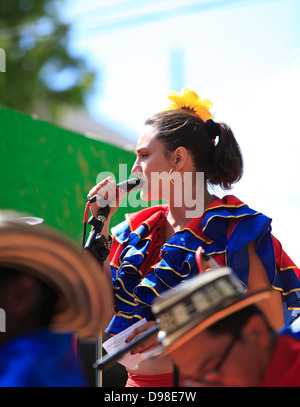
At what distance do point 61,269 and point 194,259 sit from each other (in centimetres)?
96

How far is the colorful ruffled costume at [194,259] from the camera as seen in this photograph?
1.98m

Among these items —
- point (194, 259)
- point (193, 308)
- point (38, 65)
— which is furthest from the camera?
point (38, 65)

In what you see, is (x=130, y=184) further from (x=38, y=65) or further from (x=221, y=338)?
(x=38, y=65)

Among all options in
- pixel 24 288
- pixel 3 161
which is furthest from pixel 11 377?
pixel 3 161

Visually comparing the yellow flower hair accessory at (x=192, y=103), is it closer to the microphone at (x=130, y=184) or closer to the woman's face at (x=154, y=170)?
the woman's face at (x=154, y=170)

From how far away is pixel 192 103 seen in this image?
2.41 metres

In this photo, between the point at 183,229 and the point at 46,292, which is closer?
the point at 46,292

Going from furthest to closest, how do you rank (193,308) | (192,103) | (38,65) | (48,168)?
(38,65) → (48,168) → (192,103) → (193,308)

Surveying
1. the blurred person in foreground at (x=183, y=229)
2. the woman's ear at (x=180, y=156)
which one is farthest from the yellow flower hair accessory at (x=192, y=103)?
the woman's ear at (x=180, y=156)

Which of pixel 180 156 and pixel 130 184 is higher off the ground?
pixel 180 156

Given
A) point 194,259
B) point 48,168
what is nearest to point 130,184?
point 194,259

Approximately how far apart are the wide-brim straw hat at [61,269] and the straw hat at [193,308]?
0.44 ft

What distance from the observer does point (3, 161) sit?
3.39 metres

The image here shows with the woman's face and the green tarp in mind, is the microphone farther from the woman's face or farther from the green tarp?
the green tarp
